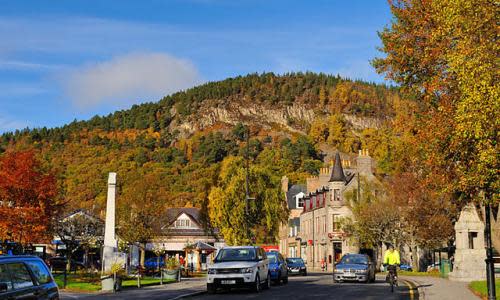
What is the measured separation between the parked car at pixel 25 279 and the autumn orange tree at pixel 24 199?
31328 millimetres

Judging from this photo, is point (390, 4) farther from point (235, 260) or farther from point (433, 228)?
point (433, 228)

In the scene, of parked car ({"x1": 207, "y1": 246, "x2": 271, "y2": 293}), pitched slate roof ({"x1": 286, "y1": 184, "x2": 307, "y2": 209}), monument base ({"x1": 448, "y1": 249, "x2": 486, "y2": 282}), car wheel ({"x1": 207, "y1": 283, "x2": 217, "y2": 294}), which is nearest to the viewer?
parked car ({"x1": 207, "y1": 246, "x2": 271, "y2": 293})

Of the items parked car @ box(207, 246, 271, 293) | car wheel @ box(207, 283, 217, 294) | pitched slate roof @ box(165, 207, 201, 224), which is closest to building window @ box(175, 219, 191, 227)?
pitched slate roof @ box(165, 207, 201, 224)

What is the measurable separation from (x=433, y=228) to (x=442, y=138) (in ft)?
101

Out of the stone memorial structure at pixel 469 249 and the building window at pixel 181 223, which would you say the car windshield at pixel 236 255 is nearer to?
the stone memorial structure at pixel 469 249

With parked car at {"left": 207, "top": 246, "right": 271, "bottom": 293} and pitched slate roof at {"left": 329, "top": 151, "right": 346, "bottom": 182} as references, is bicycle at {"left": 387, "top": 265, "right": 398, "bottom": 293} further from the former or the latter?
pitched slate roof at {"left": 329, "top": 151, "right": 346, "bottom": 182}

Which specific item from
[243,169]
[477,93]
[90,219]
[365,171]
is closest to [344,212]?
[365,171]

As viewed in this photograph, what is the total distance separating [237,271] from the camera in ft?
74.6

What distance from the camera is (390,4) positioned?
25469 millimetres

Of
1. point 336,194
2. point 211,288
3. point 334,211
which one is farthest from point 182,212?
point 211,288

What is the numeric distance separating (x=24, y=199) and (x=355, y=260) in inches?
920

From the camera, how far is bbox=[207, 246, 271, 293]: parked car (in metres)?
22.6

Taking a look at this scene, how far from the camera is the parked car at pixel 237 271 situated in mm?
22625

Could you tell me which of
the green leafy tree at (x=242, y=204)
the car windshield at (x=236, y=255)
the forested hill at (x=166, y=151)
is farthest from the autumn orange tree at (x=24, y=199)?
the forested hill at (x=166, y=151)
